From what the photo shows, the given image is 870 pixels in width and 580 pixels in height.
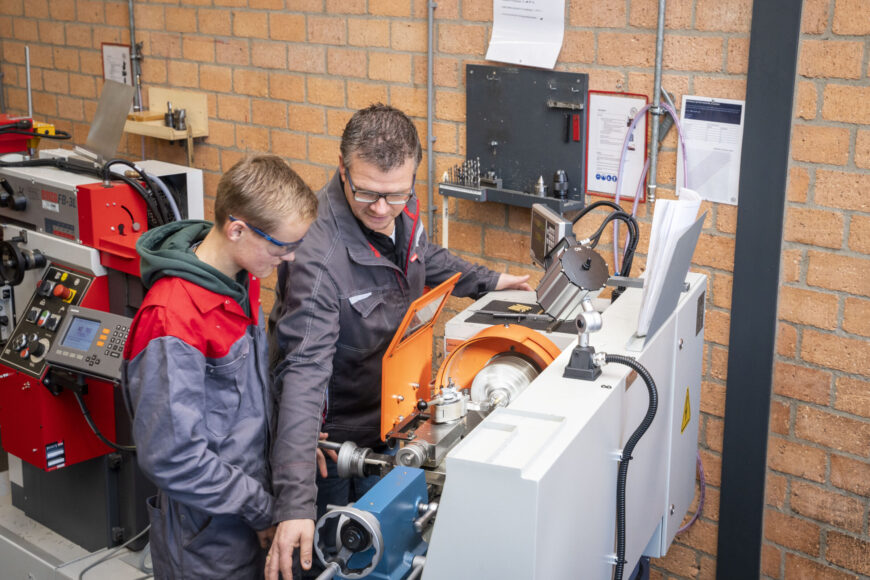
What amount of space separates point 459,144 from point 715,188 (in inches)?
33.3

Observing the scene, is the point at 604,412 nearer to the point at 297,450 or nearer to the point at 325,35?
the point at 297,450

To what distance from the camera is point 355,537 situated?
1.23 m

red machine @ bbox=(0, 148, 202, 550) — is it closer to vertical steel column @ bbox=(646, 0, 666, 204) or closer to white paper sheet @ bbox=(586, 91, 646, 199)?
white paper sheet @ bbox=(586, 91, 646, 199)

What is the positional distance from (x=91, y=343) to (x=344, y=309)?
2.56 feet

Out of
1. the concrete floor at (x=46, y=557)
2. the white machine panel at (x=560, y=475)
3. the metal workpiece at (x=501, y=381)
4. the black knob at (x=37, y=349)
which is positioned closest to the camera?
the white machine panel at (x=560, y=475)

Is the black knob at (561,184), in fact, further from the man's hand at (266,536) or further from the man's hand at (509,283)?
the man's hand at (266,536)

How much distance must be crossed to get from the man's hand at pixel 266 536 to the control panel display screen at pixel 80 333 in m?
0.87

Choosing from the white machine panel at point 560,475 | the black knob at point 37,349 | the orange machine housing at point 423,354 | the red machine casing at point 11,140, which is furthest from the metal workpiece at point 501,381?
the red machine casing at point 11,140

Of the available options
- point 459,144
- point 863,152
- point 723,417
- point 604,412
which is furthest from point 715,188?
point 604,412

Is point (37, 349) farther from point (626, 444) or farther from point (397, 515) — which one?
point (626, 444)

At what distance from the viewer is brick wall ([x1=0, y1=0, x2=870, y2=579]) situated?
2.15m

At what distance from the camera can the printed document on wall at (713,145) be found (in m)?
2.28

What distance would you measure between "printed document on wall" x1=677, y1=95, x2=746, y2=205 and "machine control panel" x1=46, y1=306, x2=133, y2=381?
1467 mm

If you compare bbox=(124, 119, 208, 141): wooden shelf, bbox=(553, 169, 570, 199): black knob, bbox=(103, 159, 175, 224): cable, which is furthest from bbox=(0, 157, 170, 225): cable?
bbox=(553, 169, 570, 199): black knob
